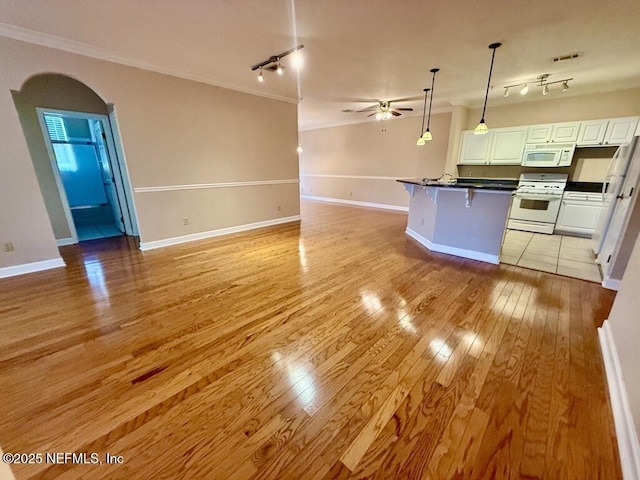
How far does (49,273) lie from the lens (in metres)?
3.14

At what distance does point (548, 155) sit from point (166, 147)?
689 centimetres

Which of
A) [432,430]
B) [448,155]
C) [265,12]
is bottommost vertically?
[432,430]

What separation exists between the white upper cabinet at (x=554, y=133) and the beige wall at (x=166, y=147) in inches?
191

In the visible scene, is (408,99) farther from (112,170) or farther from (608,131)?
(112,170)

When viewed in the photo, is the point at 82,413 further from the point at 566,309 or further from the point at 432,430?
the point at 566,309

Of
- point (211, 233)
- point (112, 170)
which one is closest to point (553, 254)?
point (211, 233)

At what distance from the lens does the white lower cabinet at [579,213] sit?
4.52 meters

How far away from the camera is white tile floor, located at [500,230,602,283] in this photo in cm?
328

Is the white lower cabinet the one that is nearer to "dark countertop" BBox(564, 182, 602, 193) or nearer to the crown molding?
"dark countertop" BBox(564, 182, 602, 193)

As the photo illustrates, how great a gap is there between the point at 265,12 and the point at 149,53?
1950 millimetres

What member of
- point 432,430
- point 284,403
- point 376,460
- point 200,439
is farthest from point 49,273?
point 432,430

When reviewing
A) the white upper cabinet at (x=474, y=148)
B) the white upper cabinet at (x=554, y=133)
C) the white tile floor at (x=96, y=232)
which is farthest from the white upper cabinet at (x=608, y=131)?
the white tile floor at (x=96, y=232)

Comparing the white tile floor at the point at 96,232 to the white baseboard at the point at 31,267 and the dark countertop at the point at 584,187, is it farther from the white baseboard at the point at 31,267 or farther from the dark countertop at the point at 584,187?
the dark countertop at the point at 584,187

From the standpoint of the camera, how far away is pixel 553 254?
3.85 metres
